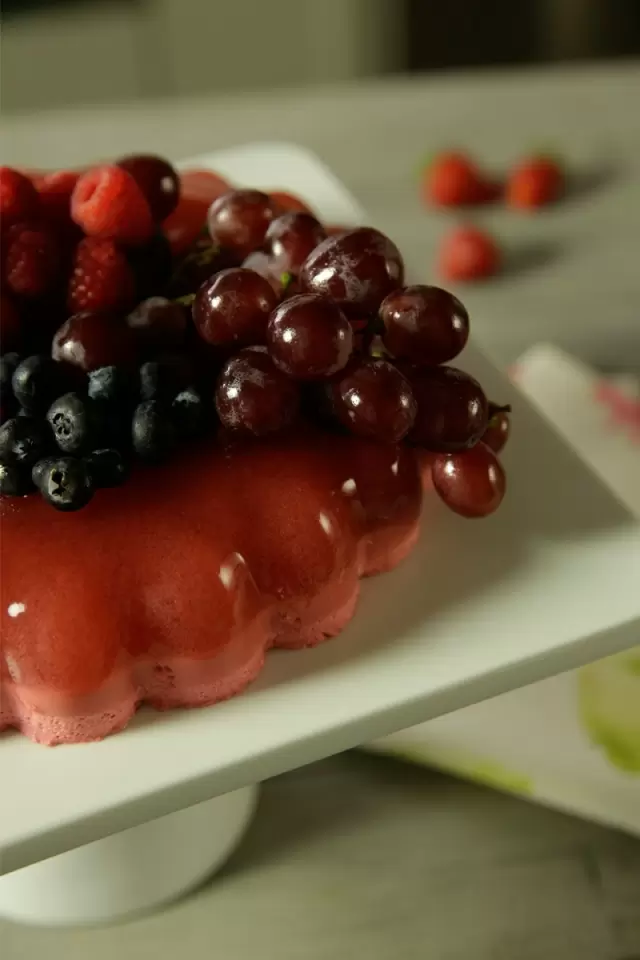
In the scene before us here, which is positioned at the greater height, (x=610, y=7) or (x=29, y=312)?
(x=29, y=312)

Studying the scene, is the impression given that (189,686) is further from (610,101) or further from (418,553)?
(610,101)

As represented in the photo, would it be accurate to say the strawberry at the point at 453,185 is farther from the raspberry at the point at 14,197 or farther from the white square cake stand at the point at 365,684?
the raspberry at the point at 14,197

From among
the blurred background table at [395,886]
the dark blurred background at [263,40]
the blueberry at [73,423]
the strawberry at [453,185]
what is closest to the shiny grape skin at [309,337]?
the blueberry at [73,423]

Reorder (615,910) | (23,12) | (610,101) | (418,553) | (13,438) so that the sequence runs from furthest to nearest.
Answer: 1. (23,12)
2. (610,101)
3. (615,910)
4. (418,553)
5. (13,438)

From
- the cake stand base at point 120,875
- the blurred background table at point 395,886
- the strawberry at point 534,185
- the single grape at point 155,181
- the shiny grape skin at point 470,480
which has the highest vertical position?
the single grape at point 155,181

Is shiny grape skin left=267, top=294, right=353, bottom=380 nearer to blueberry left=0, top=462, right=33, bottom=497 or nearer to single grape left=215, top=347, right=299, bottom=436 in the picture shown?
single grape left=215, top=347, right=299, bottom=436

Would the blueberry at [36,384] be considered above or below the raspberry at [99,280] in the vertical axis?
below

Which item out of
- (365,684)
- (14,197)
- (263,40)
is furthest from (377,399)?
(263,40)

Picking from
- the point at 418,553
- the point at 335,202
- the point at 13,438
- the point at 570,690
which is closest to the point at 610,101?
the point at 335,202
